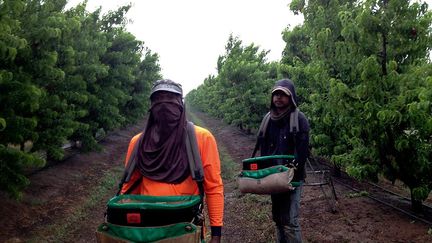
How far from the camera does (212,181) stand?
10.2ft

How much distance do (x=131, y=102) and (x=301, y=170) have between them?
21.6 metres

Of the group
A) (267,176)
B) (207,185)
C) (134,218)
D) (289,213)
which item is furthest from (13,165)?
(134,218)

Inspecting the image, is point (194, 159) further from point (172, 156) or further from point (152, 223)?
point (152, 223)

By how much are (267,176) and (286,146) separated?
1.81 ft

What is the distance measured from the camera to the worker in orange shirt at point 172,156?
9.86 ft

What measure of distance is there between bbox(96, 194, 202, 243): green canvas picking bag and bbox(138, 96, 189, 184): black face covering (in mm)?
342

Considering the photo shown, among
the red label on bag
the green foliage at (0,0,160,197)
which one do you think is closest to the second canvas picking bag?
the red label on bag

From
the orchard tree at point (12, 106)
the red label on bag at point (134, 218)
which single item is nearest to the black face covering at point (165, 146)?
the red label on bag at point (134, 218)

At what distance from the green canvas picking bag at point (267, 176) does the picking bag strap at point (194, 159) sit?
5.30 feet

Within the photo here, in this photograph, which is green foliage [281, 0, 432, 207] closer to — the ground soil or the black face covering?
the ground soil

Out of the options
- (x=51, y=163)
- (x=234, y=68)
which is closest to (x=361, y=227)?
(x=51, y=163)

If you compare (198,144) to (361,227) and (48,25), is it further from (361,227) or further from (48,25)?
(48,25)

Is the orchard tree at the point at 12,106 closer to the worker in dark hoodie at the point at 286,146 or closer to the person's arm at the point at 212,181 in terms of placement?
the worker in dark hoodie at the point at 286,146

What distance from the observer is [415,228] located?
7.12 meters
